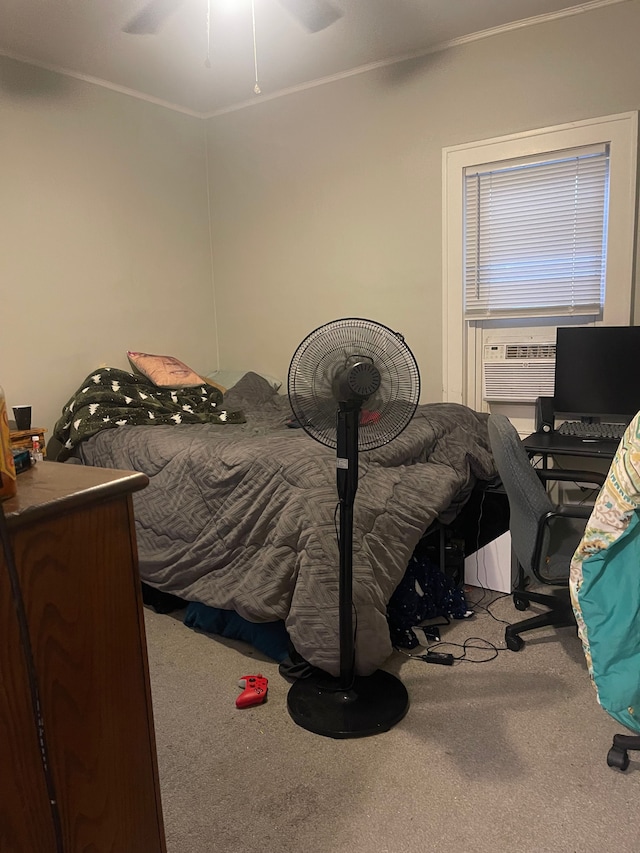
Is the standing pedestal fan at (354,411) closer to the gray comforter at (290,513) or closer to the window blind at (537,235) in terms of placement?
the gray comforter at (290,513)

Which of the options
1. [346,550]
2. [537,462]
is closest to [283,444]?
[346,550]

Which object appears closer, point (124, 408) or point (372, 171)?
point (124, 408)

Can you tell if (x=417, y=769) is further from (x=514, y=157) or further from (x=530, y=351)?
(x=514, y=157)

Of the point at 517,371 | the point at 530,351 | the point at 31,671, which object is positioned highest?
the point at 530,351

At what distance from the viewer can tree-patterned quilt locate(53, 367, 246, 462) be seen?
9.93 feet

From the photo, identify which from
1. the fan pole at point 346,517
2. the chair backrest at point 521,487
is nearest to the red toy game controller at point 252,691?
the fan pole at point 346,517

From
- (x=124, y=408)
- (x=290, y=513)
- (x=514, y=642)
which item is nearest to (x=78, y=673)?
(x=290, y=513)

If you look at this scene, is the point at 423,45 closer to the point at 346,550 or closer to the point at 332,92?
the point at 332,92

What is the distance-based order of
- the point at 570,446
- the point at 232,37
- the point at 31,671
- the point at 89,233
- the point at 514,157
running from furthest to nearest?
the point at 89,233, the point at 514,157, the point at 232,37, the point at 570,446, the point at 31,671

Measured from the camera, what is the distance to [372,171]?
11.3 feet

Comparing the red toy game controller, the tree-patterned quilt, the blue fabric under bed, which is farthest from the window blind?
the red toy game controller

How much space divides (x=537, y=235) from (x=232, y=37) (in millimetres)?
1752

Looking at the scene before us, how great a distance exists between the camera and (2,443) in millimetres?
806

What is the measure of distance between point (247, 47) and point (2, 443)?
9.58 ft
